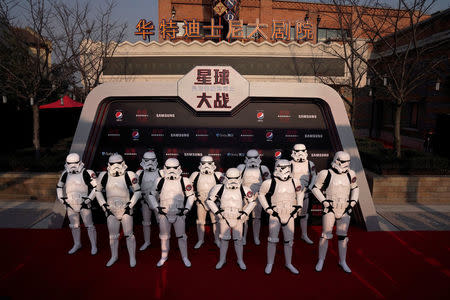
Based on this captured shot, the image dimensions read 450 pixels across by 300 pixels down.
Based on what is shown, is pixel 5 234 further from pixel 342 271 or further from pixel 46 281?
pixel 342 271

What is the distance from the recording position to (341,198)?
14.4ft

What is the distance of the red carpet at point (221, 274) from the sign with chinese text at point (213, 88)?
3.04 metres

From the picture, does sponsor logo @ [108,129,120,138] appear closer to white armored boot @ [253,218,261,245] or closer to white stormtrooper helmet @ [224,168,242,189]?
white stormtrooper helmet @ [224,168,242,189]

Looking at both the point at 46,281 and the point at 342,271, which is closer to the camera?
the point at 46,281

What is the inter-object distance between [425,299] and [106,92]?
6.90 m

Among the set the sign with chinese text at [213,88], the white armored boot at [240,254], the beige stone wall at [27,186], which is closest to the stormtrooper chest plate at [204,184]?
the white armored boot at [240,254]

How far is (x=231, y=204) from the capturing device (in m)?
4.22

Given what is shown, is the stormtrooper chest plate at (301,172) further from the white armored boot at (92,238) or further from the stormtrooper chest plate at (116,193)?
the white armored boot at (92,238)

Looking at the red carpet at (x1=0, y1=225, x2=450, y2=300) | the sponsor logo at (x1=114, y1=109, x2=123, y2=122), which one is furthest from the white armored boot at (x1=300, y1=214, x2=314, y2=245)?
the sponsor logo at (x1=114, y1=109, x2=123, y2=122)

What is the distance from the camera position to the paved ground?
6.11 m

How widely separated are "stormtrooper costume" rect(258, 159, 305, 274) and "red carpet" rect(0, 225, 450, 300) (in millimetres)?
432

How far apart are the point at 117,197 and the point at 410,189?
8008 mm

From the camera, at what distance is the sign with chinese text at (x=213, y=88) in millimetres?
6066

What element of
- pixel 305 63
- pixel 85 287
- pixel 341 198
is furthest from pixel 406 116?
pixel 85 287
